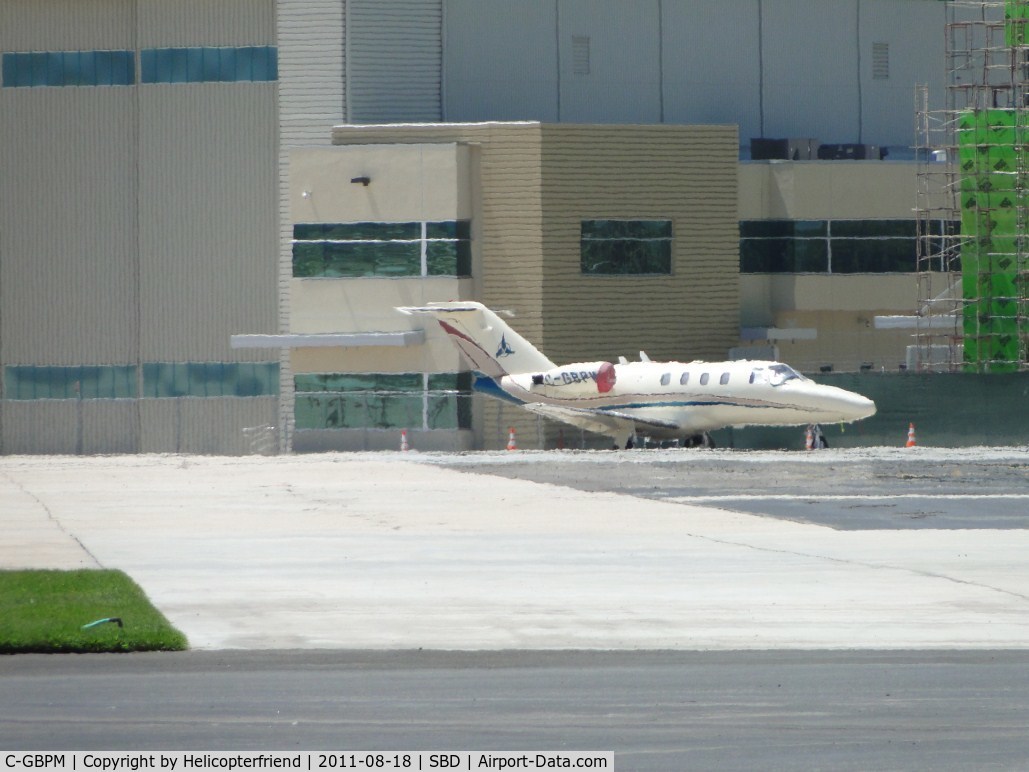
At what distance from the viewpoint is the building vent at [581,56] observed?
61.5 metres

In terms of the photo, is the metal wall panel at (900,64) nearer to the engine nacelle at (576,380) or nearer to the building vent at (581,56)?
the building vent at (581,56)

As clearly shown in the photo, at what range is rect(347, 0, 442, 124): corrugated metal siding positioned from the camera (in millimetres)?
58938

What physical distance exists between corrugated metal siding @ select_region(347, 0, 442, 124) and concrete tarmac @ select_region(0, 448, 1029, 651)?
2216cm

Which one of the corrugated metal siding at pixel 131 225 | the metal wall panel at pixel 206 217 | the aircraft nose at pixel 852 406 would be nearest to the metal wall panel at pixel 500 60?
the corrugated metal siding at pixel 131 225

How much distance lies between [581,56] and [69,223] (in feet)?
62.9

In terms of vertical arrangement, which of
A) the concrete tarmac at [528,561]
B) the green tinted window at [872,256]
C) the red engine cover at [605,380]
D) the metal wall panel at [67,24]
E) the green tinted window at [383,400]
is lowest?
the concrete tarmac at [528,561]

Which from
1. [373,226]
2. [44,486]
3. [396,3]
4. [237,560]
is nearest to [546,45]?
[396,3]

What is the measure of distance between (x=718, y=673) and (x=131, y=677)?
4752 millimetres

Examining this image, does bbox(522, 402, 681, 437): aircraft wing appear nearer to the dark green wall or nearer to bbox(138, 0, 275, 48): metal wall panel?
the dark green wall

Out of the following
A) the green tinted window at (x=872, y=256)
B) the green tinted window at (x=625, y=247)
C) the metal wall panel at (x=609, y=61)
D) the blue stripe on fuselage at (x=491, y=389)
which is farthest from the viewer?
the green tinted window at (x=872, y=256)

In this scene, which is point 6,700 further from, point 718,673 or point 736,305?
point 736,305

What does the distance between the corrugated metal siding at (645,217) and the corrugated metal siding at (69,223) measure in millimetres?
15706

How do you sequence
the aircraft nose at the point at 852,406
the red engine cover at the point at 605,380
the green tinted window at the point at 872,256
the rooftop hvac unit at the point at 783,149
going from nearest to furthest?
the aircraft nose at the point at 852,406 → the red engine cover at the point at 605,380 → the green tinted window at the point at 872,256 → the rooftop hvac unit at the point at 783,149

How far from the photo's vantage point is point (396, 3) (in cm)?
5931
